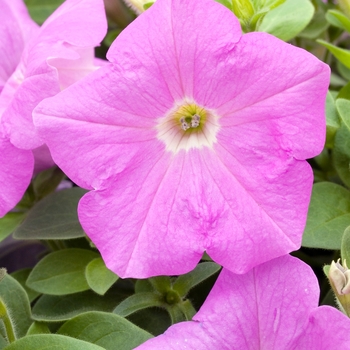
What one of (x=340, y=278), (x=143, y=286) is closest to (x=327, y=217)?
(x=340, y=278)

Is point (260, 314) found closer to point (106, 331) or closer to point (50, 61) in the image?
point (106, 331)

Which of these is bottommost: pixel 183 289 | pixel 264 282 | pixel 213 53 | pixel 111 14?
pixel 183 289

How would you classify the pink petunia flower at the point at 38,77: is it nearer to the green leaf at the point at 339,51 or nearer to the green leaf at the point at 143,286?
the green leaf at the point at 143,286

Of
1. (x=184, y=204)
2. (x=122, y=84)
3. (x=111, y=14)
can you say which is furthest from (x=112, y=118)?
(x=111, y=14)

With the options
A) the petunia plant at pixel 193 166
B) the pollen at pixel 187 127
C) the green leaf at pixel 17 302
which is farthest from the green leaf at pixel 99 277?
the pollen at pixel 187 127

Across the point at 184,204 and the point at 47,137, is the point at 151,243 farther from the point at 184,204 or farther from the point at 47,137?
the point at 47,137

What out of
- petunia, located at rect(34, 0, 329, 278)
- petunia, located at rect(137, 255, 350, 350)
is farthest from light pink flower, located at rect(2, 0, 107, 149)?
petunia, located at rect(137, 255, 350, 350)
